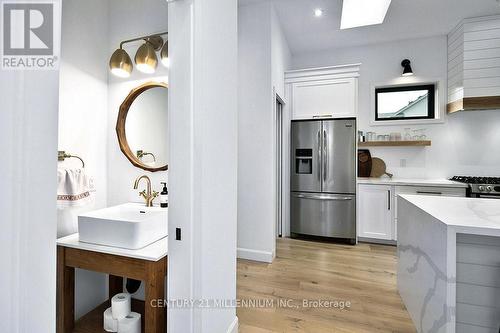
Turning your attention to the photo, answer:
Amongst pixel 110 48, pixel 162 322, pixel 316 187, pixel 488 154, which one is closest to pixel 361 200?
pixel 316 187

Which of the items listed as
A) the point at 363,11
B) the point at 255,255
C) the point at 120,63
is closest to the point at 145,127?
the point at 120,63

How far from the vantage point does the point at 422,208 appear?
5.44 ft

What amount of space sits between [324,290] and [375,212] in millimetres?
1755

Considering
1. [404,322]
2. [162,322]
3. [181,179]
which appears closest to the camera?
[181,179]

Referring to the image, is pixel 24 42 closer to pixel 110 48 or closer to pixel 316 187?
pixel 110 48

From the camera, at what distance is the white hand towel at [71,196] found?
171 centimetres

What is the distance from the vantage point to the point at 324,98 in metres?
3.68

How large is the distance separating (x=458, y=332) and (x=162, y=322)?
1668 mm

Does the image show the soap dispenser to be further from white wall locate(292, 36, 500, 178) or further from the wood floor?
white wall locate(292, 36, 500, 178)

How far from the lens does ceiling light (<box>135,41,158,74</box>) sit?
75.5 inches

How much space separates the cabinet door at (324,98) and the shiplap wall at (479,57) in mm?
1430

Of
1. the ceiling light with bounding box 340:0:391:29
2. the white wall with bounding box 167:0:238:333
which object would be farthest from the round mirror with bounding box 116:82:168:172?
the ceiling light with bounding box 340:0:391:29

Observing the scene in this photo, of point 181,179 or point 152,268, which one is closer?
point 181,179

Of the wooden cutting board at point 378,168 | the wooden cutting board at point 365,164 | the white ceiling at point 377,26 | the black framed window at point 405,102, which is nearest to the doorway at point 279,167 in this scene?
the white ceiling at point 377,26
